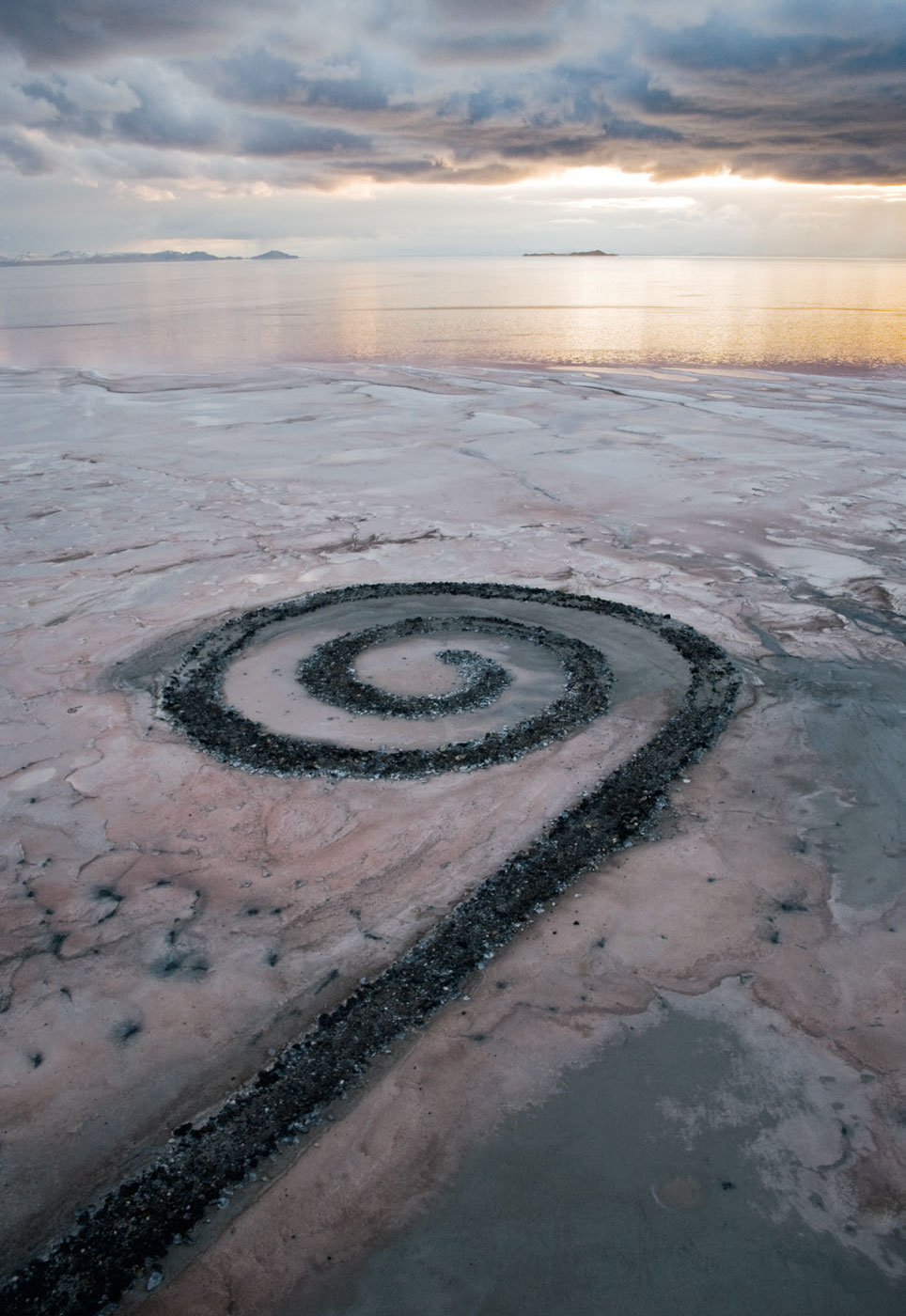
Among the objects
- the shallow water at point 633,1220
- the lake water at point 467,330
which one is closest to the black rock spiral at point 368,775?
the shallow water at point 633,1220

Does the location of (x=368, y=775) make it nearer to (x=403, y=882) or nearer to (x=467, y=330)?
(x=403, y=882)

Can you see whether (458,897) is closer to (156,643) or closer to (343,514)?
(156,643)

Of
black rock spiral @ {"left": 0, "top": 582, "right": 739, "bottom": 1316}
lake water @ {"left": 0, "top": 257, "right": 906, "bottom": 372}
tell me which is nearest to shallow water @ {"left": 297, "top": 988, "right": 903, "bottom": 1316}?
black rock spiral @ {"left": 0, "top": 582, "right": 739, "bottom": 1316}

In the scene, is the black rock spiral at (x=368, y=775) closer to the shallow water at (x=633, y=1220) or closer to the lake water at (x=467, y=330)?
the shallow water at (x=633, y=1220)

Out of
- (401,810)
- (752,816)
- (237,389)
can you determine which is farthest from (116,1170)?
(237,389)

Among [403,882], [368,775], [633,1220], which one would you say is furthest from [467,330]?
[633,1220]

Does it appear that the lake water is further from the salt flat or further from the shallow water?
the shallow water

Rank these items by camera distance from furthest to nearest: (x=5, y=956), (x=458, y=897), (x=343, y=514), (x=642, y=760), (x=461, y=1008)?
(x=343, y=514)
(x=642, y=760)
(x=458, y=897)
(x=5, y=956)
(x=461, y=1008)
